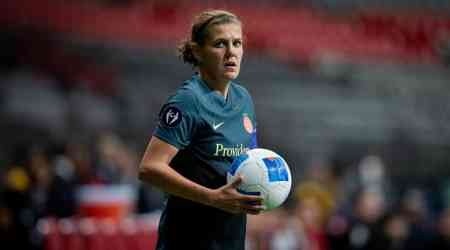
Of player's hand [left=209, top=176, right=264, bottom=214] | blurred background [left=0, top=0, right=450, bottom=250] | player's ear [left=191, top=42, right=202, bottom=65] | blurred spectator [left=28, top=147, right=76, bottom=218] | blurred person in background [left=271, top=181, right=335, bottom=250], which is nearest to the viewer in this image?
player's hand [left=209, top=176, right=264, bottom=214]

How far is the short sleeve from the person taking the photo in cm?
416

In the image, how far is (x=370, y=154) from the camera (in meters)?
12.2

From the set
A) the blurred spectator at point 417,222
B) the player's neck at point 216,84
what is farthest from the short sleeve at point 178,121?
the blurred spectator at point 417,222

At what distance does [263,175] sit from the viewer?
414 centimetres

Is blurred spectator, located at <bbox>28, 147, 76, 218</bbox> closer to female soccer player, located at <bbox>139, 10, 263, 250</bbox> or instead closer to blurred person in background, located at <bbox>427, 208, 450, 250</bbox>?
blurred person in background, located at <bbox>427, 208, 450, 250</bbox>

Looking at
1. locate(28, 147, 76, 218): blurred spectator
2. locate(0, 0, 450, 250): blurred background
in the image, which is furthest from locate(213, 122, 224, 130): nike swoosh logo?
locate(0, 0, 450, 250): blurred background

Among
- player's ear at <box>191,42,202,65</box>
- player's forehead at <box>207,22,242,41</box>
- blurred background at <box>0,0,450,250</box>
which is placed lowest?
blurred background at <box>0,0,450,250</box>

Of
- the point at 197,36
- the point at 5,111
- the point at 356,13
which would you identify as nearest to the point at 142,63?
the point at 5,111

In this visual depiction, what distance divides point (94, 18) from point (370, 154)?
351 centimetres

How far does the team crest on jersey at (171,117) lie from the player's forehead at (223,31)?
360 millimetres

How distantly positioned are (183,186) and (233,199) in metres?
0.20

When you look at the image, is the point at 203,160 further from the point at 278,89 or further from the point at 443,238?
the point at 278,89

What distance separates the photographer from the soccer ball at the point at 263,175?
13.5ft

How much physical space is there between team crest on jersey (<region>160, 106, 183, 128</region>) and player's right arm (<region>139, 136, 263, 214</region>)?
77 mm
